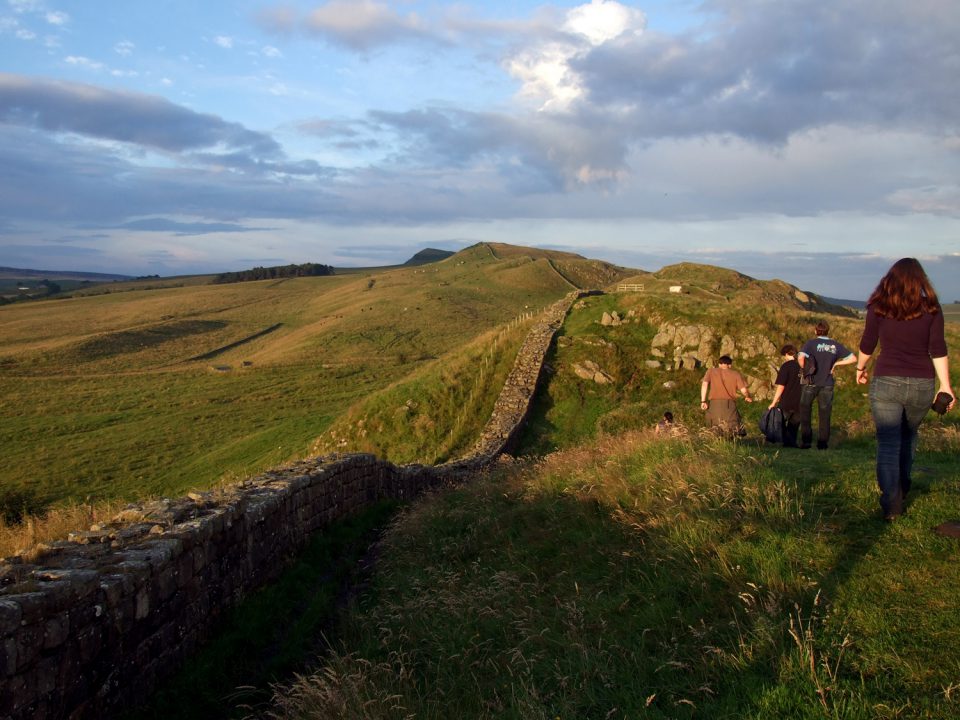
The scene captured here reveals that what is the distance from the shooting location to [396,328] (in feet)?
196

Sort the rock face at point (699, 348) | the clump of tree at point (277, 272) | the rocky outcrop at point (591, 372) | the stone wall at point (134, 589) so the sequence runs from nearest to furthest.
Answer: the stone wall at point (134, 589)
the rocky outcrop at point (591, 372)
the rock face at point (699, 348)
the clump of tree at point (277, 272)

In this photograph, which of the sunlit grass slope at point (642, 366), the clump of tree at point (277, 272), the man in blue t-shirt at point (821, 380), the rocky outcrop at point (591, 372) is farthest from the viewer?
the clump of tree at point (277, 272)

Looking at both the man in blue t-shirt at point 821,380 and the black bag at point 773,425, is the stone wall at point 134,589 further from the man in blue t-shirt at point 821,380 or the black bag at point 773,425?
the man in blue t-shirt at point 821,380

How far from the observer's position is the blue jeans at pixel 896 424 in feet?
18.8

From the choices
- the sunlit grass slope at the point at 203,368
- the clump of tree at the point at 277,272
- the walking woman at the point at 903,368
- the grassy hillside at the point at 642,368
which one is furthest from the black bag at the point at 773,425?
the clump of tree at the point at 277,272

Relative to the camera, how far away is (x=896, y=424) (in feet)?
19.4

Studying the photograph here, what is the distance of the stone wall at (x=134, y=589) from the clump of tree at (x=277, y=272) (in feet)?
396

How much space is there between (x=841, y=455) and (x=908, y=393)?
3306 millimetres

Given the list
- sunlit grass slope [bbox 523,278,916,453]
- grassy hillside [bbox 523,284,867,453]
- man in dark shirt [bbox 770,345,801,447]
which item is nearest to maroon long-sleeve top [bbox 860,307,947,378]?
man in dark shirt [bbox 770,345,801,447]

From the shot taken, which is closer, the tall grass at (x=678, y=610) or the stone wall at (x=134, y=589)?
the tall grass at (x=678, y=610)

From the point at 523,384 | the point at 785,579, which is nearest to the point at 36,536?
the point at 785,579

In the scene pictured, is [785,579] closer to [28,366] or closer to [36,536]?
[36,536]

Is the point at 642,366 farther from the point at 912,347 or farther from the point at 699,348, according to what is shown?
the point at 912,347

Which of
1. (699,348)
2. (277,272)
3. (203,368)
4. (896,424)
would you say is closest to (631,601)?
(896,424)
